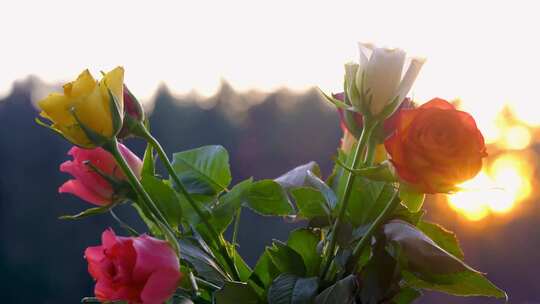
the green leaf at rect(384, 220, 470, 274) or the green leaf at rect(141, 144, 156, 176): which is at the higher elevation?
the green leaf at rect(141, 144, 156, 176)

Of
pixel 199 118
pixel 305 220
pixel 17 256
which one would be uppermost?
pixel 305 220

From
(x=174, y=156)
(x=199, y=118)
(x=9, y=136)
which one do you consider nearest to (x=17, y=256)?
(x=9, y=136)

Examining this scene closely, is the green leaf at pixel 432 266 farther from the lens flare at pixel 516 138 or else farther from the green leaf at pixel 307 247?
the lens flare at pixel 516 138

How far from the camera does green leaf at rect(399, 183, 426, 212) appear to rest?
42cm

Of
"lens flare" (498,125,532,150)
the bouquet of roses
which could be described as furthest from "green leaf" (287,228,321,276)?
"lens flare" (498,125,532,150)

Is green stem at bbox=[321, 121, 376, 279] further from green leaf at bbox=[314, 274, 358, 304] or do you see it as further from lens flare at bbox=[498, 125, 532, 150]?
lens flare at bbox=[498, 125, 532, 150]

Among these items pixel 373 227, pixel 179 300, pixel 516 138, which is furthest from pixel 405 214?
pixel 516 138

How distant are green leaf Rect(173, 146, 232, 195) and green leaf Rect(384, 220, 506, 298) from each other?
109 millimetres

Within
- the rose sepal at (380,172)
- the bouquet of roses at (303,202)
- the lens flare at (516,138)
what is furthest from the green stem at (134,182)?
the lens flare at (516,138)

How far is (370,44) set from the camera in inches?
18.3

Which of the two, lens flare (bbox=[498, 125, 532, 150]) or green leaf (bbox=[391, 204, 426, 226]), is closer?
green leaf (bbox=[391, 204, 426, 226])

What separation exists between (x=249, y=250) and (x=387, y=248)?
4645 mm

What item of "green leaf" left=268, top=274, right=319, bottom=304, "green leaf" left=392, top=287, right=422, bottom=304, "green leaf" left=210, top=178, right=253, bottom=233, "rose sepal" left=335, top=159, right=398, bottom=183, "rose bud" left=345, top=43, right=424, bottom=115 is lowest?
"green leaf" left=392, top=287, right=422, bottom=304

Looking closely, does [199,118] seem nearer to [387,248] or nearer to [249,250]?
[249,250]
